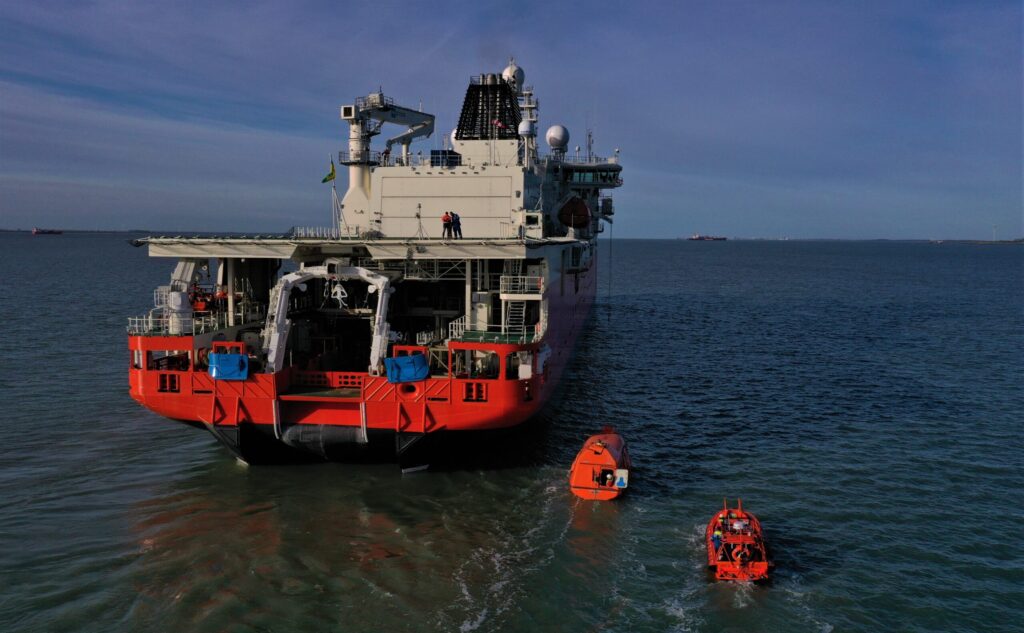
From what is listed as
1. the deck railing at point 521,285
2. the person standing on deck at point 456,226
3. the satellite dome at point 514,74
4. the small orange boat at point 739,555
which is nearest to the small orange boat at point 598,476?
the small orange boat at point 739,555

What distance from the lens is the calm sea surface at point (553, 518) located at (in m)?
16.1

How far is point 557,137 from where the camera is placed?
50.8 m

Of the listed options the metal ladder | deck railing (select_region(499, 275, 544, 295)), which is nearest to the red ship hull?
the metal ladder

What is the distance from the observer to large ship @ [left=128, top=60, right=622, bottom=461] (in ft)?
73.5

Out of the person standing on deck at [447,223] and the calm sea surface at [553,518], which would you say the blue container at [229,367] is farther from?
the person standing on deck at [447,223]

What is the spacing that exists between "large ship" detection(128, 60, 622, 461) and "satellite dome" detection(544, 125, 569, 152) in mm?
15827

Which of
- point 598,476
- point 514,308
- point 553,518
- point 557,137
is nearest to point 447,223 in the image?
point 514,308

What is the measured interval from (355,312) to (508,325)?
6375 millimetres

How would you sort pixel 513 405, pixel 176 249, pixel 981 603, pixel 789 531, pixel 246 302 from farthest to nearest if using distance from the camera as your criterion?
1. pixel 246 302
2. pixel 176 249
3. pixel 513 405
4. pixel 789 531
5. pixel 981 603

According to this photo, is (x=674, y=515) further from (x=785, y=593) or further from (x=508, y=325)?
(x=508, y=325)

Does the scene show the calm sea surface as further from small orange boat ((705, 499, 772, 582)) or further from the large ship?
the large ship

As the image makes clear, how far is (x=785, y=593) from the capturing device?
55.1 feet

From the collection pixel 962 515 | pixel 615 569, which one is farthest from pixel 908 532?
pixel 615 569

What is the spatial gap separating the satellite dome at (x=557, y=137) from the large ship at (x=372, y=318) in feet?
51.9
